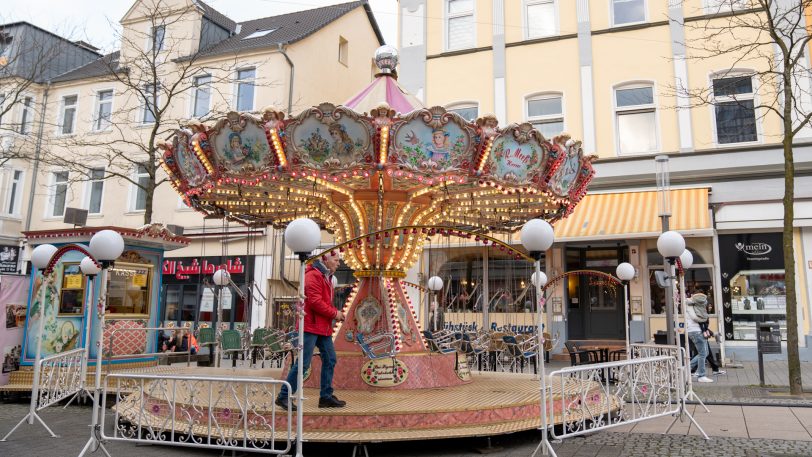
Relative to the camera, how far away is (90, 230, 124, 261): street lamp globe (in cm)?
642

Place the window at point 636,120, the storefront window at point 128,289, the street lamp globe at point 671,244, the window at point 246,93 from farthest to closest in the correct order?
the window at point 246,93 → the window at point 636,120 → the storefront window at point 128,289 → the street lamp globe at point 671,244

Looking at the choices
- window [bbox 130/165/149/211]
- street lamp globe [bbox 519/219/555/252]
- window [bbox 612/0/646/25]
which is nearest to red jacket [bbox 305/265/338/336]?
street lamp globe [bbox 519/219/555/252]

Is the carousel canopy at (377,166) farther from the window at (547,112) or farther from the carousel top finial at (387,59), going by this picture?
the window at (547,112)

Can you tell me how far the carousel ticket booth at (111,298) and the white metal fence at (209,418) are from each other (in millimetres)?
4525

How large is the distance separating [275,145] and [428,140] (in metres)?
1.91

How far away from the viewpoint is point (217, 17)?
26.1m

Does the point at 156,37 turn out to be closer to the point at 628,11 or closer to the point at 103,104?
the point at 103,104

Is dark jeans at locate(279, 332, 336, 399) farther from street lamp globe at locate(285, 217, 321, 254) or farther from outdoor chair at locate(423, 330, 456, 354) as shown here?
outdoor chair at locate(423, 330, 456, 354)

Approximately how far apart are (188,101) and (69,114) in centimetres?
585

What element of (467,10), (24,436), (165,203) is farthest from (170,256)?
(24,436)

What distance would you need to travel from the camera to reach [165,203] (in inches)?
892

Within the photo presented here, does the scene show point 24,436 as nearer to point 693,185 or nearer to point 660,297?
point 660,297

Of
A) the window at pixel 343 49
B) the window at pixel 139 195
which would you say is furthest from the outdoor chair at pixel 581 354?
the window at pixel 343 49

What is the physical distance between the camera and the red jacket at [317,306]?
22.7 feet
